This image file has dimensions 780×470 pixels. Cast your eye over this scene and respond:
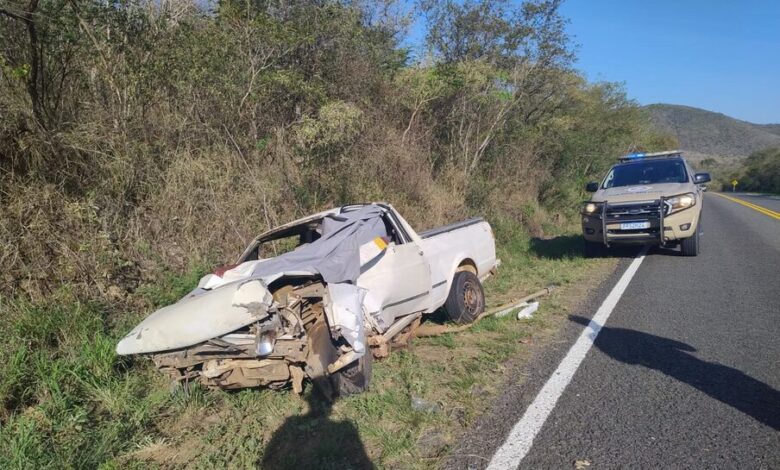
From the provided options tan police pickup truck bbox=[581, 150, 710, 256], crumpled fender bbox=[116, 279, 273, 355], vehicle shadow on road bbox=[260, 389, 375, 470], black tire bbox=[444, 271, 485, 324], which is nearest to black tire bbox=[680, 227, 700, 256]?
tan police pickup truck bbox=[581, 150, 710, 256]

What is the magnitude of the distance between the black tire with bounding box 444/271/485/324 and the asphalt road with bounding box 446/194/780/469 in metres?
1.07

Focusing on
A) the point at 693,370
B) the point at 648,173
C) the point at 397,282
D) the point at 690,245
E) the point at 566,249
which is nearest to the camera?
the point at 693,370

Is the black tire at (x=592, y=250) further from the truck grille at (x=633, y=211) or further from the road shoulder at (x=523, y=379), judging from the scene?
the road shoulder at (x=523, y=379)

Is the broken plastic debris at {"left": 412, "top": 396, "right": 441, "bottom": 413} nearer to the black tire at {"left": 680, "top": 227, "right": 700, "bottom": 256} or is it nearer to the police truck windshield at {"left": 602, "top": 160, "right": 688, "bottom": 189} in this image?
the black tire at {"left": 680, "top": 227, "right": 700, "bottom": 256}

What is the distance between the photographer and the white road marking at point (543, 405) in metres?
3.17

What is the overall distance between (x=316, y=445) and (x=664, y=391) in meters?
2.71

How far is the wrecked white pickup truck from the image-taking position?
3.75 metres

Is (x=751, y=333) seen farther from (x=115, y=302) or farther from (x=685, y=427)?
(x=115, y=302)

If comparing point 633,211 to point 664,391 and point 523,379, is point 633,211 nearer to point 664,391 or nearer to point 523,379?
point 664,391

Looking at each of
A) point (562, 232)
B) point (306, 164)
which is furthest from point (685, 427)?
point (562, 232)

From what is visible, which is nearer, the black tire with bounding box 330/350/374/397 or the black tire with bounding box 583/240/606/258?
the black tire with bounding box 330/350/374/397

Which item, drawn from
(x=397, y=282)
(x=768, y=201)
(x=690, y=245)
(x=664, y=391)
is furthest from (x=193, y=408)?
(x=768, y=201)

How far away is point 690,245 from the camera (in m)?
9.40

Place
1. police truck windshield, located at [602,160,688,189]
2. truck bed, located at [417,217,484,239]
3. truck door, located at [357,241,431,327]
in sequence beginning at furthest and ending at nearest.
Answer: police truck windshield, located at [602,160,688,189], truck bed, located at [417,217,484,239], truck door, located at [357,241,431,327]
